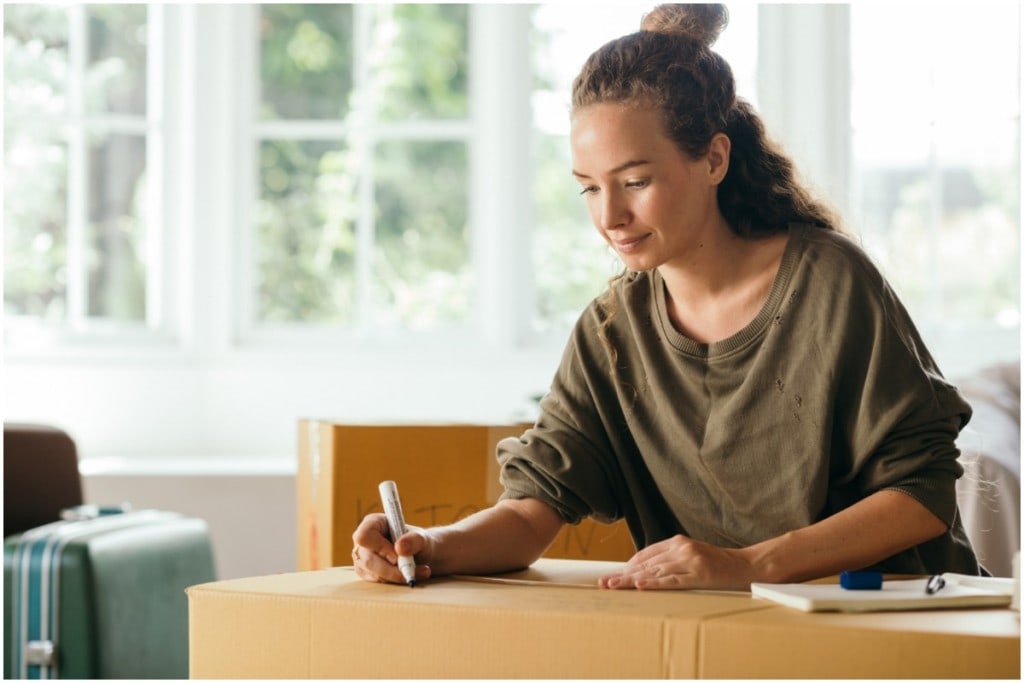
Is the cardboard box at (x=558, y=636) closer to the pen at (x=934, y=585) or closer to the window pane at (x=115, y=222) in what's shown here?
the pen at (x=934, y=585)

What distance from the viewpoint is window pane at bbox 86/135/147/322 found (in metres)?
3.30

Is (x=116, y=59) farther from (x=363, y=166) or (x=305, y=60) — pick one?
(x=363, y=166)

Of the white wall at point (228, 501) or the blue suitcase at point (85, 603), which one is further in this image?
the white wall at point (228, 501)

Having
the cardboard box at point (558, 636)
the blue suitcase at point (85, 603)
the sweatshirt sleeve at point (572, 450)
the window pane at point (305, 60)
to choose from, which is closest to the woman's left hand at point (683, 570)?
the cardboard box at point (558, 636)

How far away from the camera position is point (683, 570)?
42.9 inches

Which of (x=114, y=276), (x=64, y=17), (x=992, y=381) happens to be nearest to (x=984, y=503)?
(x=992, y=381)

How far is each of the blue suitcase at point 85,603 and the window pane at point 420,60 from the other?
141cm

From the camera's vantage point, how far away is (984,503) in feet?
7.07

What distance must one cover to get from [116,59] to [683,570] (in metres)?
2.64

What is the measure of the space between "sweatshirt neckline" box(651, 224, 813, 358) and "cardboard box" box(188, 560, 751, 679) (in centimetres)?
42

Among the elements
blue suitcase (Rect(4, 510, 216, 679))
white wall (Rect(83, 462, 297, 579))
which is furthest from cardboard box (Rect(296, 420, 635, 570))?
white wall (Rect(83, 462, 297, 579))

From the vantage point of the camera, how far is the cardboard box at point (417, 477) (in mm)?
1803

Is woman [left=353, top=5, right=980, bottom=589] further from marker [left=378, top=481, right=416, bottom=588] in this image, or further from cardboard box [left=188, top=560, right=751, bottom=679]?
cardboard box [left=188, top=560, right=751, bottom=679]

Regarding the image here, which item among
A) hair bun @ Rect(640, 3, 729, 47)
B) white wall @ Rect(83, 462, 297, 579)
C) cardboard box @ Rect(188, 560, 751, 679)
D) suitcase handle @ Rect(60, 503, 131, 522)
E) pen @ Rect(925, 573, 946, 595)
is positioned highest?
hair bun @ Rect(640, 3, 729, 47)
